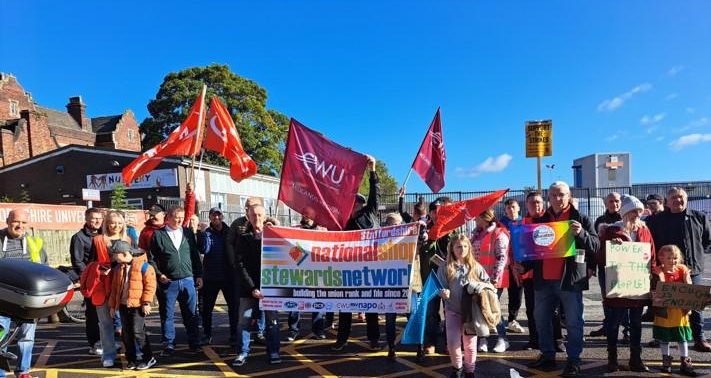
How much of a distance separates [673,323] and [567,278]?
1.19 meters

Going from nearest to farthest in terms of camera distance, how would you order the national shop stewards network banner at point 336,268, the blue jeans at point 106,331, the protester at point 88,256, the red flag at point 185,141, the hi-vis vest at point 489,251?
the national shop stewards network banner at point 336,268
the blue jeans at point 106,331
the hi-vis vest at point 489,251
the protester at point 88,256
the red flag at point 185,141

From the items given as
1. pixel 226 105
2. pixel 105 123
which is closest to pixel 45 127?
pixel 105 123

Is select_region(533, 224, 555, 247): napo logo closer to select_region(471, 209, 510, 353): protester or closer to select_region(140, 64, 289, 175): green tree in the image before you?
select_region(471, 209, 510, 353): protester

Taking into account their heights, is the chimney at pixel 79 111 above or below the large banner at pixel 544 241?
above

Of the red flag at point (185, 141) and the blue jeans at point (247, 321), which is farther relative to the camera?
the red flag at point (185, 141)

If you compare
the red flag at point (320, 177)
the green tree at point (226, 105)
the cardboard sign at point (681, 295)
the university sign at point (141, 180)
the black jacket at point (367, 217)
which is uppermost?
the green tree at point (226, 105)

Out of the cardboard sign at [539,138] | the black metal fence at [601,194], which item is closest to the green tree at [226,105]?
the black metal fence at [601,194]

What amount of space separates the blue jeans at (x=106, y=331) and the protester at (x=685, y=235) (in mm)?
6735

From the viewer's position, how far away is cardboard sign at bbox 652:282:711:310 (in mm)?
4859

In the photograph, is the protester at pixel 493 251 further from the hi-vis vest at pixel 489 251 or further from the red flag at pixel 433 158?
the red flag at pixel 433 158

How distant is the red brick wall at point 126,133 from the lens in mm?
53781

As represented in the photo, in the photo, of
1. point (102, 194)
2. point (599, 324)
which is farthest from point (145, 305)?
point (102, 194)

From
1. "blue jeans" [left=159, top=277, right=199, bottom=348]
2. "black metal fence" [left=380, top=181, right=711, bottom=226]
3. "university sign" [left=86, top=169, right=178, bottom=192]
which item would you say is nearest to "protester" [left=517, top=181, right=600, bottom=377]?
"blue jeans" [left=159, top=277, right=199, bottom=348]

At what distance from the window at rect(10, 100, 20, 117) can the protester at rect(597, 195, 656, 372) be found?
5241cm
